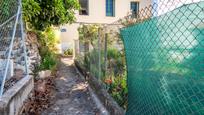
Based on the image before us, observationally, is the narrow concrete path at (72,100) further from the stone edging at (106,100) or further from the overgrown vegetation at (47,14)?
the overgrown vegetation at (47,14)

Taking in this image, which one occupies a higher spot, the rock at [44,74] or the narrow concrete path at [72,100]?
the rock at [44,74]

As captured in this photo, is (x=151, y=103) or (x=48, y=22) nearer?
(x=151, y=103)

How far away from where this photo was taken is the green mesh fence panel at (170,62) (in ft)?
7.86

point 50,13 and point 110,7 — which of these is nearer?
point 50,13

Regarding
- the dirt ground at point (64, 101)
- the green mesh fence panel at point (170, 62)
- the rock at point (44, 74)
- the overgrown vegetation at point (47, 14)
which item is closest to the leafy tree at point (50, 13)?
the overgrown vegetation at point (47, 14)

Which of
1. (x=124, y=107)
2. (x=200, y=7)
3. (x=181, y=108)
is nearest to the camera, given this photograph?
(x=200, y=7)

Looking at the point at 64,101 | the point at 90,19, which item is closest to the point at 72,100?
the point at 64,101

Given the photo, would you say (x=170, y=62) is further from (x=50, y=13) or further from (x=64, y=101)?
(x=50, y=13)

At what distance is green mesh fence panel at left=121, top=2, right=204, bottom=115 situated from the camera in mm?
2395

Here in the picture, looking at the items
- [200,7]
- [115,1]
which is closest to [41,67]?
[200,7]

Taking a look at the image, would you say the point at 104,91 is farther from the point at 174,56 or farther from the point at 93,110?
the point at 174,56

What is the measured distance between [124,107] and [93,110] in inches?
63.6

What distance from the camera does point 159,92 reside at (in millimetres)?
3162

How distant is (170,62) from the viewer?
2873 millimetres
